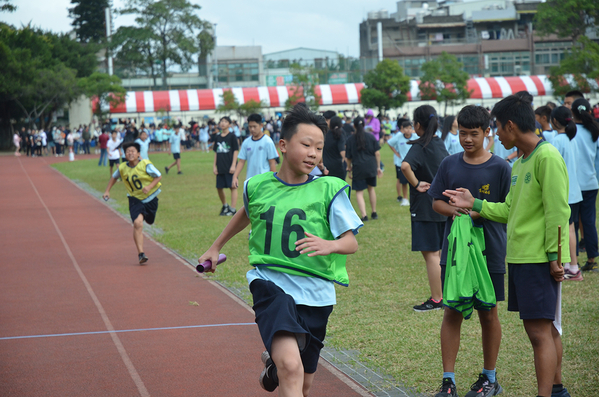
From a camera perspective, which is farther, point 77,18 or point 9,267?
point 77,18

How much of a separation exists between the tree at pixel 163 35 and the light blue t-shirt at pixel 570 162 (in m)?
69.7

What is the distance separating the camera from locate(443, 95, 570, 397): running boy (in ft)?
12.0

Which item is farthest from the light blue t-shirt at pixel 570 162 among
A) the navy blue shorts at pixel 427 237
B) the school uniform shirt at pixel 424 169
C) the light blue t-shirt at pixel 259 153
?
the light blue t-shirt at pixel 259 153

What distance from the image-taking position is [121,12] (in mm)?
72938

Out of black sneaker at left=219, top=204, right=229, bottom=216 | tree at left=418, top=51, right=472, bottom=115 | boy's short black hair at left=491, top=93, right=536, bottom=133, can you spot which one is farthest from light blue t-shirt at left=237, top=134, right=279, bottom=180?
tree at left=418, top=51, right=472, bottom=115

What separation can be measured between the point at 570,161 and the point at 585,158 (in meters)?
0.45

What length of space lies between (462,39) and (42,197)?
77517 mm

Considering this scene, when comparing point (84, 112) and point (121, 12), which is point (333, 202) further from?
point (121, 12)

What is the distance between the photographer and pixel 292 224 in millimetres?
3424

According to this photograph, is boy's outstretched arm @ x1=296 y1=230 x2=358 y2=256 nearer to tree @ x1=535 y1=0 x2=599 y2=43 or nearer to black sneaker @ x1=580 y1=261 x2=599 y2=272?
black sneaker @ x1=580 y1=261 x2=599 y2=272

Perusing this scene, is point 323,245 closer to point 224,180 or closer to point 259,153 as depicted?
point 259,153

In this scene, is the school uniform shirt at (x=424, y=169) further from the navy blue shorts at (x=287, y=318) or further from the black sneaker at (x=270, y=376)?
the black sneaker at (x=270, y=376)

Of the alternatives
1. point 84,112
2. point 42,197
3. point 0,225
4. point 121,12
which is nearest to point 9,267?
point 0,225

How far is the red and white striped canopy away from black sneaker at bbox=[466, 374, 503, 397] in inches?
2179
